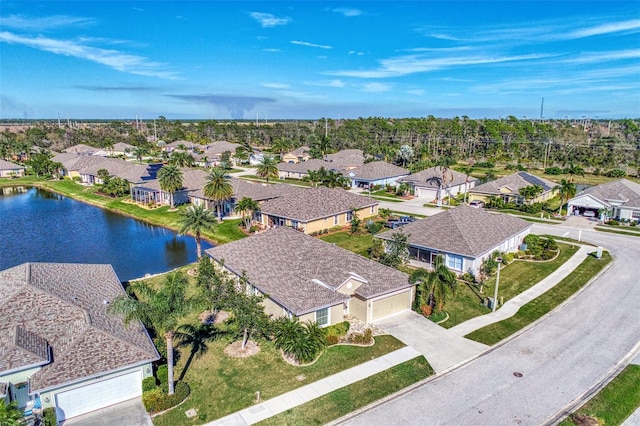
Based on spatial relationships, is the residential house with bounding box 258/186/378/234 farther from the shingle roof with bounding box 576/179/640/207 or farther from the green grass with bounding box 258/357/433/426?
the shingle roof with bounding box 576/179/640/207

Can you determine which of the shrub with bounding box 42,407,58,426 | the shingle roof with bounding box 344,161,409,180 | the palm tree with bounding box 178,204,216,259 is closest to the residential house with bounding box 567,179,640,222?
the shingle roof with bounding box 344,161,409,180

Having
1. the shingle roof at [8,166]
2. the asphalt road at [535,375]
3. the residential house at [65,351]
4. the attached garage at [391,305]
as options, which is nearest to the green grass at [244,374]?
the attached garage at [391,305]

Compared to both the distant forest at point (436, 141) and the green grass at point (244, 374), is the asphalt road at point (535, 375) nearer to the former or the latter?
the green grass at point (244, 374)

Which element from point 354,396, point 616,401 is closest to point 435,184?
point 616,401

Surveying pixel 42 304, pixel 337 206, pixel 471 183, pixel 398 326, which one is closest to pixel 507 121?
pixel 471 183

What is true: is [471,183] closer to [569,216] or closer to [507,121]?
[569,216]
